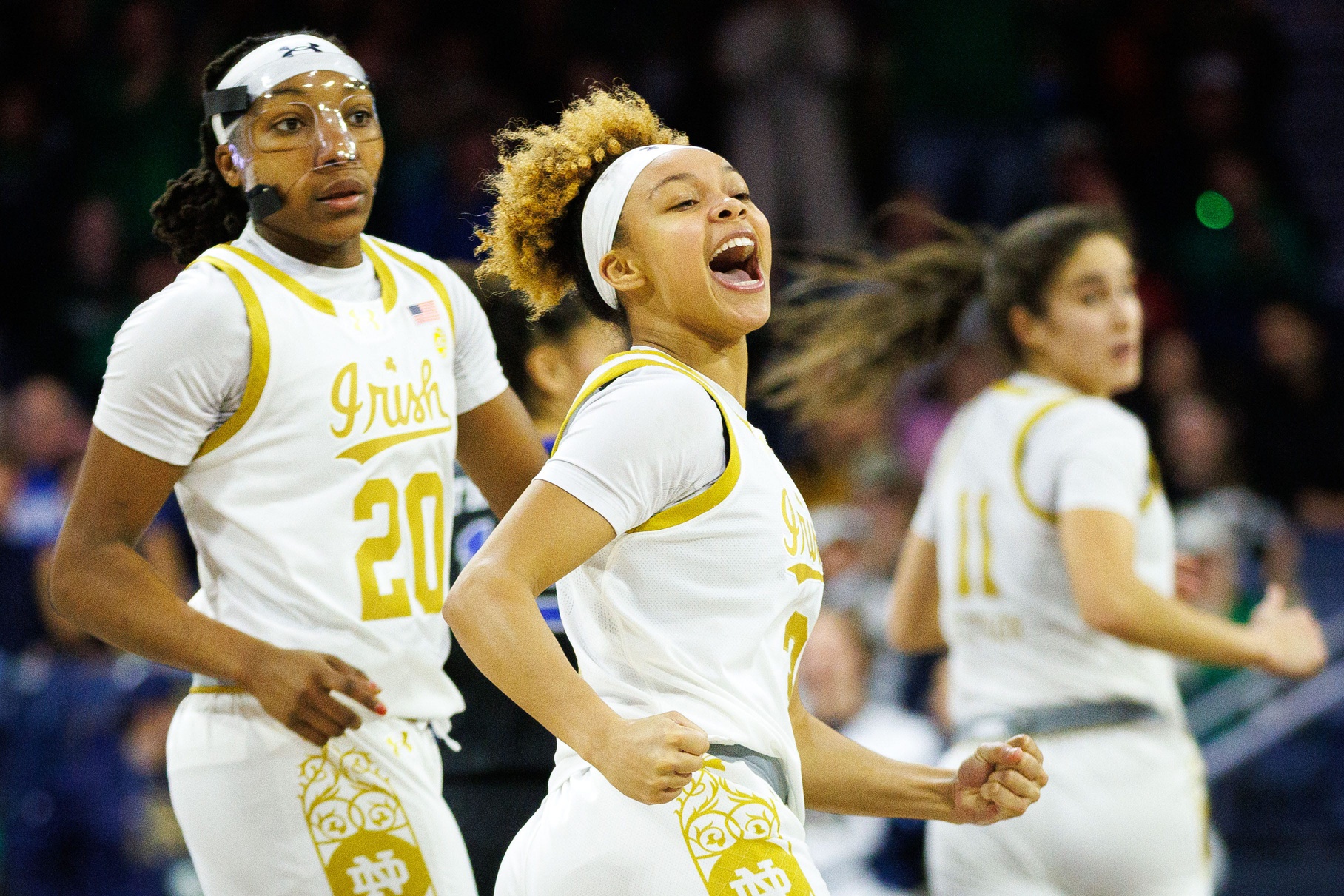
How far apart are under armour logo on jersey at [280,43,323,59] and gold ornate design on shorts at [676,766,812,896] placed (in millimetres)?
1589

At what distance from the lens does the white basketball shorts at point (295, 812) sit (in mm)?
2713

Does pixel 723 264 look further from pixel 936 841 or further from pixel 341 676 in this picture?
pixel 936 841

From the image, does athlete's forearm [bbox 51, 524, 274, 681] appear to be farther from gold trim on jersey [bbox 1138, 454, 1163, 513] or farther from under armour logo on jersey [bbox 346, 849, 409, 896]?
gold trim on jersey [bbox 1138, 454, 1163, 513]

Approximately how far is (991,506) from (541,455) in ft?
4.46

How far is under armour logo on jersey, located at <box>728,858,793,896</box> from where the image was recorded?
2.24m

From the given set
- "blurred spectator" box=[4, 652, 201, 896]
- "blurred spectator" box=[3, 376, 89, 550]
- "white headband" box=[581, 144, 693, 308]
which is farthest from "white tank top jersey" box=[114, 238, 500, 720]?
"blurred spectator" box=[3, 376, 89, 550]

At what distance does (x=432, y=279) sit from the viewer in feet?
10.4

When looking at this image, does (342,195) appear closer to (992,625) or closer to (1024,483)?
(1024,483)

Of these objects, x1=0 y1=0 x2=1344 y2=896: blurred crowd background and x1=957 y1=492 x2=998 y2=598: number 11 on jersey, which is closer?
x1=957 y1=492 x2=998 y2=598: number 11 on jersey

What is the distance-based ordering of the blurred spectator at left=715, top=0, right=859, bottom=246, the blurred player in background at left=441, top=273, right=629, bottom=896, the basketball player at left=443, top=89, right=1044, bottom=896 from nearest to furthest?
the basketball player at left=443, top=89, right=1044, bottom=896, the blurred player in background at left=441, top=273, right=629, bottom=896, the blurred spectator at left=715, top=0, right=859, bottom=246

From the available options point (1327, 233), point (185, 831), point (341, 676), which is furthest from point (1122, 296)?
point (1327, 233)

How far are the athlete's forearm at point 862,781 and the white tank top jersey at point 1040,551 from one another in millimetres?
1238

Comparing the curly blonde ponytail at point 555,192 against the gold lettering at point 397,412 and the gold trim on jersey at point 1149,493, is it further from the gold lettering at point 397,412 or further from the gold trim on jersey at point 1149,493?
the gold trim on jersey at point 1149,493

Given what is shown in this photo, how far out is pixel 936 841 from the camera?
388cm
